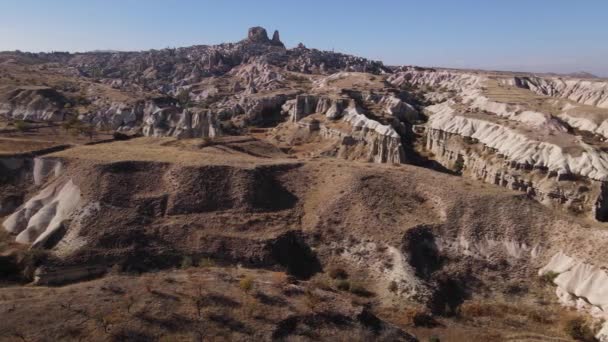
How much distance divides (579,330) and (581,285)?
13.3 ft

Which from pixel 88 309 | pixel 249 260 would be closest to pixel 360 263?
pixel 249 260

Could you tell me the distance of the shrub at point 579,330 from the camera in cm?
2809

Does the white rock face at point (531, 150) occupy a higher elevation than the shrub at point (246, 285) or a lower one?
higher

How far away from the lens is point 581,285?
103 ft

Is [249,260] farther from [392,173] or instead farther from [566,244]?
[566,244]

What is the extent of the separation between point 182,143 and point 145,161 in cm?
1360

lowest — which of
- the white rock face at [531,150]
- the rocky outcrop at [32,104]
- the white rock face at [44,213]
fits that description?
the white rock face at [44,213]

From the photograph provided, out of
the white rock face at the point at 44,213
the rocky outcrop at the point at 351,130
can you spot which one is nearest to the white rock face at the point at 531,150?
the rocky outcrop at the point at 351,130

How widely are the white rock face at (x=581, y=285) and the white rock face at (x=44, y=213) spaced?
1431 inches

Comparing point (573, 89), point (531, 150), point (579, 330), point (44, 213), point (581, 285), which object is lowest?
point (579, 330)

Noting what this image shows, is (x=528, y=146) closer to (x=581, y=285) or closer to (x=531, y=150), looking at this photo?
(x=531, y=150)

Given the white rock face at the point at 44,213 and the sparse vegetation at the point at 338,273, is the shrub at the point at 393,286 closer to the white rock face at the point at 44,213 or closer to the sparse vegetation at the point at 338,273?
the sparse vegetation at the point at 338,273

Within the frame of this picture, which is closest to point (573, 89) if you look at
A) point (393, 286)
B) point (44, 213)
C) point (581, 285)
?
point (581, 285)

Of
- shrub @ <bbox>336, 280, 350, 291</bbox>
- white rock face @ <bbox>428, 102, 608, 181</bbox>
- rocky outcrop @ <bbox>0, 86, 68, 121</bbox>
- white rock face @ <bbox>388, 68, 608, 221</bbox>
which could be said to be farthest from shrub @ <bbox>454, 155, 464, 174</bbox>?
rocky outcrop @ <bbox>0, 86, 68, 121</bbox>
